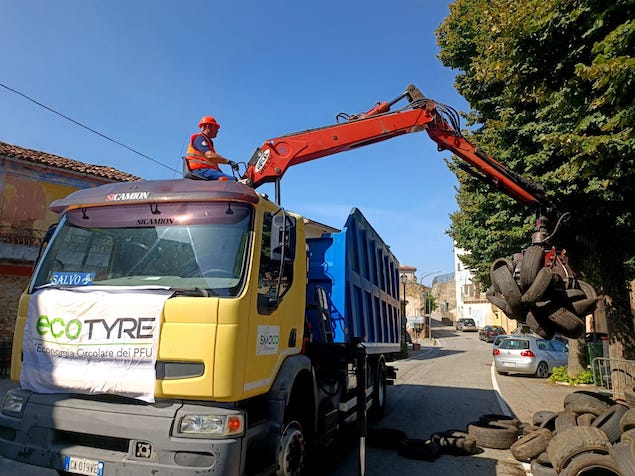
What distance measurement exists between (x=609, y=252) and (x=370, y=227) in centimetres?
648

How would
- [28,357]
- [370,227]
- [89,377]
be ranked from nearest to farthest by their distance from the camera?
[89,377] → [28,357] → [370,227]

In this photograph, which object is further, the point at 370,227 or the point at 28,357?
the point at 370,227

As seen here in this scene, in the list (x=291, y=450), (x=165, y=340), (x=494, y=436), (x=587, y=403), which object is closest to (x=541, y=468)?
(x=494, y=436)

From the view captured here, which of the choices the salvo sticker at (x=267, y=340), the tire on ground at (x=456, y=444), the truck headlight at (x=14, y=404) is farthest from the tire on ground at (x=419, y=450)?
the truck headlight at (x=14, y=404)

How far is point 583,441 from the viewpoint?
507 cm

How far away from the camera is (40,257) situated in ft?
14.4

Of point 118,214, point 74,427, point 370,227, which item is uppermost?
point 370,227

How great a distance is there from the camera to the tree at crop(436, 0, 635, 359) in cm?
588

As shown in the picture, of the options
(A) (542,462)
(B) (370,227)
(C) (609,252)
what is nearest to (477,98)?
(C) (609,252)

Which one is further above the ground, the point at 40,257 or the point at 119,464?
the point at 40,257

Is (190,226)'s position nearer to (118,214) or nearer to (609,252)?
(118,214)

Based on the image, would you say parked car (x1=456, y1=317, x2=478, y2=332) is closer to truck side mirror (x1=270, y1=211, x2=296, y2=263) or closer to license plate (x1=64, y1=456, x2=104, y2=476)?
truck side mirror (x1=270, y1=211, x2=296, y2=263)

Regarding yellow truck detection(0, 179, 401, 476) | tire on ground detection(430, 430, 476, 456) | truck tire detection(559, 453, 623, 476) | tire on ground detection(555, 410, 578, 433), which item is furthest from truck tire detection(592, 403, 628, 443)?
yellow truck detection(0, 179, 401, 476)

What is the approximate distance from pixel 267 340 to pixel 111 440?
1366 mm
